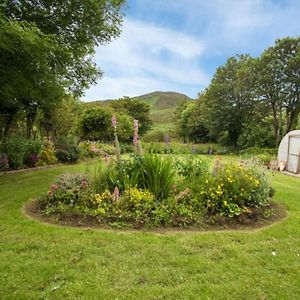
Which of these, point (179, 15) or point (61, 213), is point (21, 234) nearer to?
point (61, 213)

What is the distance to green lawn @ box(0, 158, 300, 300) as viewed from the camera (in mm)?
2350

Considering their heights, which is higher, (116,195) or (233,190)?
(233,190)

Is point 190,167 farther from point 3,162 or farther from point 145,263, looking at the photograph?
point 3,162

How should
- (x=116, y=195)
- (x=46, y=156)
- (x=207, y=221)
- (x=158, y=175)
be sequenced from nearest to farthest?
(x=207, y=221) < (x=116, y=195) < (x=158, y=175) < (x=46, y=156)

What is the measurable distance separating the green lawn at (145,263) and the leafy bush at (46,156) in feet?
22.7

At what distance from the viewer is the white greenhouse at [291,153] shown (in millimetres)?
12670

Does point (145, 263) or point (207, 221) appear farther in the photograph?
point (207, 221)

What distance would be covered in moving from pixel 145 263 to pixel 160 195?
173cm

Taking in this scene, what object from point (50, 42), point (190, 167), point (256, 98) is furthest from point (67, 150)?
point (256, 98)

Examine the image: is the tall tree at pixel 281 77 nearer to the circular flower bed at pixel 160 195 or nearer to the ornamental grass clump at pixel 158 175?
the circular flower bed at pixel 160 195

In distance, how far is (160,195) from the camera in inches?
177

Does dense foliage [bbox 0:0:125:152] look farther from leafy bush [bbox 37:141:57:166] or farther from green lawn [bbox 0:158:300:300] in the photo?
green lawn [bbox 0:158:300:300]

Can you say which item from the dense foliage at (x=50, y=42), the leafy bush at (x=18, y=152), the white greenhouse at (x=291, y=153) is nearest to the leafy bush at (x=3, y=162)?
the leafy bush at (x=18, y=152)

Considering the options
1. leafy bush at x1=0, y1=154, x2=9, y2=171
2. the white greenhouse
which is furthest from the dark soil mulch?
the white greenhouse
